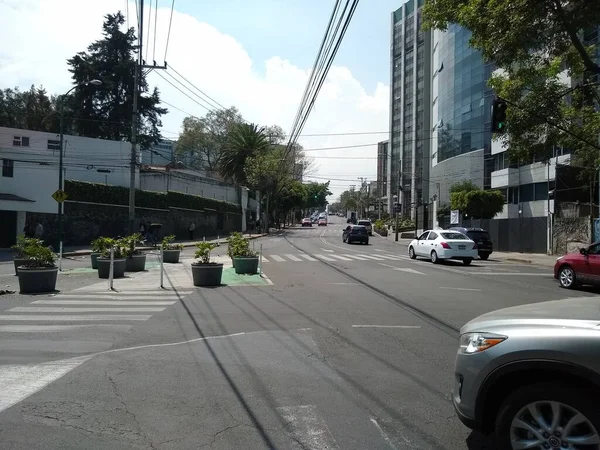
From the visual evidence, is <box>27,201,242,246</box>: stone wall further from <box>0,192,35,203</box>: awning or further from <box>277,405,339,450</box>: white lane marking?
<box>277,405,339,450</box>: white lane marking

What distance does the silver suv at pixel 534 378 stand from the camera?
3238 mm

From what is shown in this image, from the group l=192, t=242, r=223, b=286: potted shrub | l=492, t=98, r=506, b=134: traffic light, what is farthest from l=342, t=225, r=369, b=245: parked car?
l=192, t=242, r=223, b=286: potted shrub

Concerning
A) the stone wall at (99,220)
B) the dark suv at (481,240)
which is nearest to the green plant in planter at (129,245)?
the dark suv at (481,240)

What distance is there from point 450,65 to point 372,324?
186 feet

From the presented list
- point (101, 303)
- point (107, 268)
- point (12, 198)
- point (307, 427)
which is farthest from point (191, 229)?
point (307, 427)

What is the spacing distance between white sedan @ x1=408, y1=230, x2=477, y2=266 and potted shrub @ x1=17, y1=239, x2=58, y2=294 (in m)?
16.1

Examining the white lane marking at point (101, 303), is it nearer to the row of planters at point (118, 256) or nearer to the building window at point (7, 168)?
the row of planters at point (118, 256)

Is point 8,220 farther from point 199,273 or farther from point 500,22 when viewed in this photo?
point 500,22

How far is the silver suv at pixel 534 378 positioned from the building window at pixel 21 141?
45.3m

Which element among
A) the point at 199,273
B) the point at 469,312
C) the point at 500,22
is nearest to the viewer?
the point at 469,312

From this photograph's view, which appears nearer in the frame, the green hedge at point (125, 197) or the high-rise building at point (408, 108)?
the green hedge at point (125, 197)

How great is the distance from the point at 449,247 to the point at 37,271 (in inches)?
655

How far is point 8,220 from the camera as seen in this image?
32.0 meters

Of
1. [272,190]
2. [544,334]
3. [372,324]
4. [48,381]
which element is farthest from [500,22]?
[272,190]
